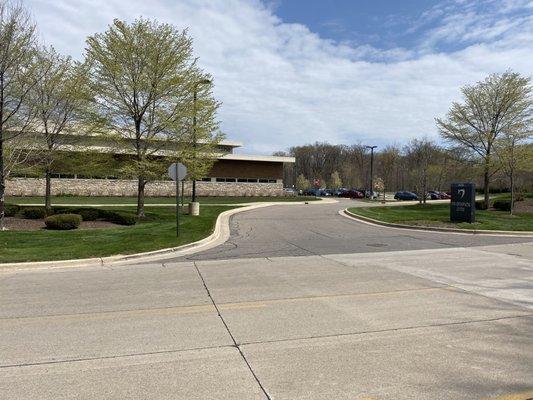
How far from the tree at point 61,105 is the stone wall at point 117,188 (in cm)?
2401

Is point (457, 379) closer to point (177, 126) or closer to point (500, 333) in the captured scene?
point (500, 333)

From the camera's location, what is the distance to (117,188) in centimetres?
5197

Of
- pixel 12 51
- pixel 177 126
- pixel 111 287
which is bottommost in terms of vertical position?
pixel 111 287

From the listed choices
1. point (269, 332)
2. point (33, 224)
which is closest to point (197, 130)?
point (33, 224)

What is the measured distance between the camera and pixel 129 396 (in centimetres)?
375

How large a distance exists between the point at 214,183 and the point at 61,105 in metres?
37.2

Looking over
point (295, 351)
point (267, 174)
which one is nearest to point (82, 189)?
point (267, 174)

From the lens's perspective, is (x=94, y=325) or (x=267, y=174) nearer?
(x=94, y=325)

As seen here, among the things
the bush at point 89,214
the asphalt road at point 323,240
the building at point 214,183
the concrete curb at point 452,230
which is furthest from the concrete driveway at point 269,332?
the building at point 214,183

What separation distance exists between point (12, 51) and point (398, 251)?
565 inches

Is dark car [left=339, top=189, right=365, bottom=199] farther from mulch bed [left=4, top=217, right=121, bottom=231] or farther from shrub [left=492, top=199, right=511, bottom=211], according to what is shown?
mulch bed [left=4, top=217, right=121, bottom=231]

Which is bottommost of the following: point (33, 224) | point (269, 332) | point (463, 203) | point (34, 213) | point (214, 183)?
point (33, 224)

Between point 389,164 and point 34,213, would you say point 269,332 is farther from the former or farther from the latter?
point 389,164

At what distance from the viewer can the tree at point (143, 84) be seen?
70.0ft
